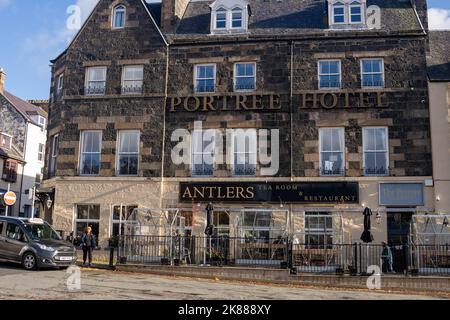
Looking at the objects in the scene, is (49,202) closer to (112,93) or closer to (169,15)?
(112,93)

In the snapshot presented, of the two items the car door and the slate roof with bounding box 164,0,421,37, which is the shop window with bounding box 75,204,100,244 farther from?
the slate roof with bounding box 164,0,421,37

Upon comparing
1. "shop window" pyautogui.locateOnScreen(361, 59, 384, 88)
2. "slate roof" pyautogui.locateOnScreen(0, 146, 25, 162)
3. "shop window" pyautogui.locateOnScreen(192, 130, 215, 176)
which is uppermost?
"shop window" pyautogui.locateOnScreen(361, 59, 384, 88)

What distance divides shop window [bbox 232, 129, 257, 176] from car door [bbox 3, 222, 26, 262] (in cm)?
1025

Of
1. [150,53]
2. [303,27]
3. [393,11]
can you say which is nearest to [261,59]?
[303,27]

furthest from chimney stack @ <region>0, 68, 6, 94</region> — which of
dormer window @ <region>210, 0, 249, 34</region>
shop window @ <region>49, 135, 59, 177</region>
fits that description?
dormer window @ <region>210, 0, 249, 34</region>

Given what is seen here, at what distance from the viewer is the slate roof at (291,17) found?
82.6ft

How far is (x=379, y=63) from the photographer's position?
2431 cm

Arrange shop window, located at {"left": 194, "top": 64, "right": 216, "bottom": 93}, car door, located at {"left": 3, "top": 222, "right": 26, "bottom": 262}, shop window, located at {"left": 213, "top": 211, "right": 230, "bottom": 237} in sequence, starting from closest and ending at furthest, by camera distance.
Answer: car door, located at {"left": 3, "top": 222, "right": 26, "bottom": 262} < shop window, located at {"left": 213, "top": 211, "right": 230, "bottom": 237} < shop window, located at {"left": 194, "top": 64, "right": 216, "bottom": 93}

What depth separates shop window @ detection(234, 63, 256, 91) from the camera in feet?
82.2

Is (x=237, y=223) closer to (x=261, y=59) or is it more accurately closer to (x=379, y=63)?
(x=261, y=59)

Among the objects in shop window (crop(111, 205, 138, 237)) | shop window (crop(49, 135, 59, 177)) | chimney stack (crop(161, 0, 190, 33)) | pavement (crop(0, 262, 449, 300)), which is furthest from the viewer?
shop window (crop(49, 135, 59, 177))

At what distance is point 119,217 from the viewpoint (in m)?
24.7

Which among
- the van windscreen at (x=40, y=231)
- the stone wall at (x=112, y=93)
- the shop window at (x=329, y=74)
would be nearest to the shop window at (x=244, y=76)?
the shop window at (x=329, y=74)

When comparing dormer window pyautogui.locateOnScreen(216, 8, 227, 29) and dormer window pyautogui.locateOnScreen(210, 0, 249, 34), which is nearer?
dormer window pyautogui.locateOnScreen(210, 0, 249, 34)
